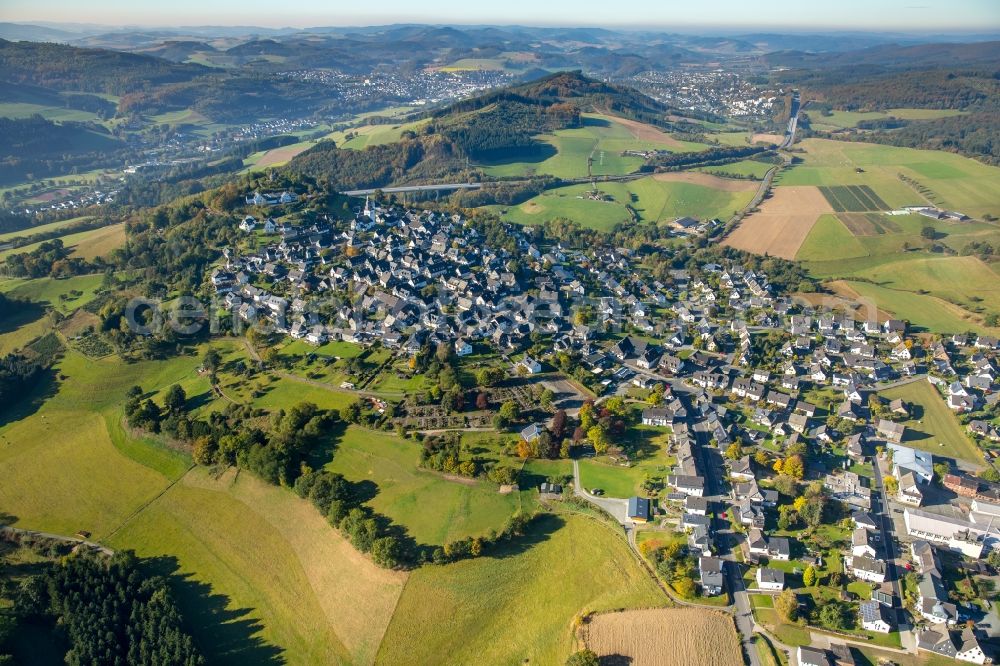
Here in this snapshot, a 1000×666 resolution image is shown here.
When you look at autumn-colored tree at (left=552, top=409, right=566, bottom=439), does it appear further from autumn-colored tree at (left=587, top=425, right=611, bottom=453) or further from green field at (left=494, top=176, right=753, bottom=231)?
green field at (left=494, top=176, right=753, bottom=231)

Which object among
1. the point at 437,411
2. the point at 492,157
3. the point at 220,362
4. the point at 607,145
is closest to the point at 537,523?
the point at 437,411

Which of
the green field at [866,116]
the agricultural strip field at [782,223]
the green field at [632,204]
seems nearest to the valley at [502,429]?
the agricultural strip field at [782,223]

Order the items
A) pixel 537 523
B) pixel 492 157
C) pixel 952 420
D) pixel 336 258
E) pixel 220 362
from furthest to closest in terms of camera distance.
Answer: pixel 492 157 → pixel 336 258 → pixel 220 362 → pixel 952 420 → pixel 537 523

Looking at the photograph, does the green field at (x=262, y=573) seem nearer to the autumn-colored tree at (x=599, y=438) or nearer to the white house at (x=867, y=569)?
the autumn-colored tree at (x=599, y=438)

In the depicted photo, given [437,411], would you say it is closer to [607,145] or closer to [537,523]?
[537,523]

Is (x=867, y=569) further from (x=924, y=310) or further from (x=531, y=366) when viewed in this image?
(x=924, y=310)
